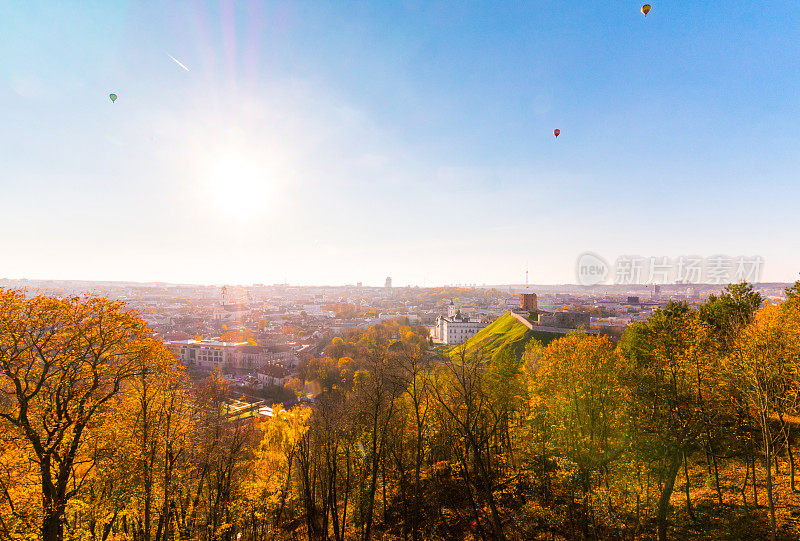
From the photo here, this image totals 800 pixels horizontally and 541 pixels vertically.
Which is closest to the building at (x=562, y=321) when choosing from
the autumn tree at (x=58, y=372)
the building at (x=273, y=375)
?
the building at (x=273, y=375)

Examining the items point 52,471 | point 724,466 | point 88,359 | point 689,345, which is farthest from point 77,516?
point 724,466

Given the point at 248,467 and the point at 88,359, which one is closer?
the point at 88,359

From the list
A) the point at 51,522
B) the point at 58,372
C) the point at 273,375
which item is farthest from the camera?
the point at 273,375

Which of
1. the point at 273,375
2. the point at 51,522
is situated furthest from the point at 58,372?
the point at 273,375

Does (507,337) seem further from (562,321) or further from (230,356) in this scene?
(230,356)

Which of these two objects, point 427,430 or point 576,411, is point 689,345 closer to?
point 576,411

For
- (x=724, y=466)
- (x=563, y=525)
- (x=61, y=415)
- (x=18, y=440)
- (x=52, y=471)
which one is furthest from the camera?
(x=724, y=466)

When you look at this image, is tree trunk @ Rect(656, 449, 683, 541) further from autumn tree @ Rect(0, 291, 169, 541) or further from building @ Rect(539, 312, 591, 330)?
building @ Rect(539, 312, 591, 330)

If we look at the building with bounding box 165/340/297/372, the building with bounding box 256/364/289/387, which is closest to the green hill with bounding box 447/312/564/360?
the building with bounding box 256/364/289/387
